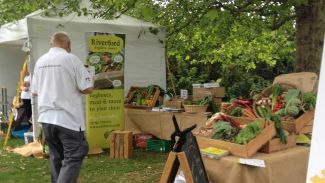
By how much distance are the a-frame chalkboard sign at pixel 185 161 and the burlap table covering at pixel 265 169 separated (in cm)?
27

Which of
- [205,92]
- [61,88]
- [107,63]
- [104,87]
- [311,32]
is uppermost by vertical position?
[311,32]

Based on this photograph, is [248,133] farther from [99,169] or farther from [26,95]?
[26,95]

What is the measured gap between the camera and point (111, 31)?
7863 millimetres

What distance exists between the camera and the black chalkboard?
3.45m

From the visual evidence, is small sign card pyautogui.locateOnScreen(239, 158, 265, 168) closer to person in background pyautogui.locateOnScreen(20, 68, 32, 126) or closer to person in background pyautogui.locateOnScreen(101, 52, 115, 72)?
person in background pyautogui.locateOnScreen(101, 52, 115, 72)

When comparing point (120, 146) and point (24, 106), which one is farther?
point (24, 106)

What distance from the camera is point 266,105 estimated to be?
15.4ft

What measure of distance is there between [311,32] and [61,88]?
366 centimetres

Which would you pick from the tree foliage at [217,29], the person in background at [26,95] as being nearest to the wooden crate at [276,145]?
the tree foliage at [217,29]

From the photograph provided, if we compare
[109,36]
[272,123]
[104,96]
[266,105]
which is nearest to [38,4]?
[109,36]

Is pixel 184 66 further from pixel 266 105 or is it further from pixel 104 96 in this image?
pixel 266 105

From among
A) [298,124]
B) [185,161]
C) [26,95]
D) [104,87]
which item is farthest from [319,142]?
[26,95]


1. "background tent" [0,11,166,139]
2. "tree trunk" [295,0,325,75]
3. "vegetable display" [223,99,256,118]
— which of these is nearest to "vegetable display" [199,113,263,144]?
"vegetable display" [223,99,256,118]

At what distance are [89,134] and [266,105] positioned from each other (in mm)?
3587
